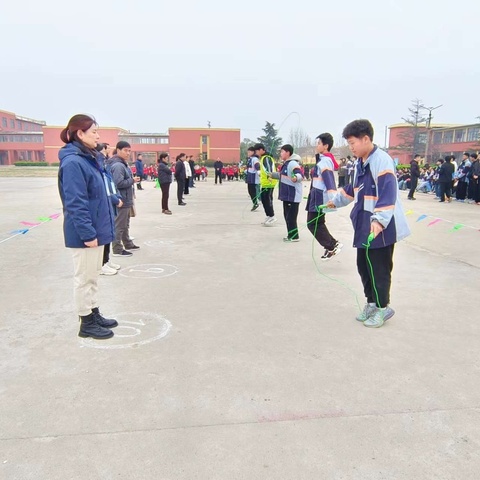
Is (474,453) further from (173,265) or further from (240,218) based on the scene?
(240,218)

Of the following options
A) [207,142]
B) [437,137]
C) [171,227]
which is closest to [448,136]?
[437,137]

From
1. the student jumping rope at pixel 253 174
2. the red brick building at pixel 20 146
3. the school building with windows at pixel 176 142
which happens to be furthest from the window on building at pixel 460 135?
the red brick building at pixel 20 146

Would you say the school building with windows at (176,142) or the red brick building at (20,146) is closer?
the school building with windows at (176,142)

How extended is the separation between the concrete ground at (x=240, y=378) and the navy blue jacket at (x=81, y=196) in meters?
0.94

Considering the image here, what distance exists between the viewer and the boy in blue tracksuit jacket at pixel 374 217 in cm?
353

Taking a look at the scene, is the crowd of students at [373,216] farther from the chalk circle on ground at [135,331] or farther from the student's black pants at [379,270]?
the chalk circle on ground at [135,331]

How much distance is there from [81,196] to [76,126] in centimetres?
57

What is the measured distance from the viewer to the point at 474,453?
7.09 ft

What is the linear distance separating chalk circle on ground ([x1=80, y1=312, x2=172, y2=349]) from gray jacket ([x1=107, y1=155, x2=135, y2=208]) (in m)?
2.95

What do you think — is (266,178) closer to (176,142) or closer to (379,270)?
(379,270)

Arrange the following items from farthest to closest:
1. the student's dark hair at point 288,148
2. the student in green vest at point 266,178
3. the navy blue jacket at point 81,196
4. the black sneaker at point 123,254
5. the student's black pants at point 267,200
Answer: the student's black pants at point 267,200
the student in green vest at point 266,178
the student's dark hair at point 288,148
the black sneaker at point 123,254
the navy blue jacket at point 81,196

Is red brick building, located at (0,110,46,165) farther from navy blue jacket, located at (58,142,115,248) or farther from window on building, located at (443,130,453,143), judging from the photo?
navy blue jacket, located at (58,142,115,248)

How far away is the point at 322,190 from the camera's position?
6.26m

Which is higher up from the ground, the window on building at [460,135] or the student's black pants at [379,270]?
the window on building at [460,135]
